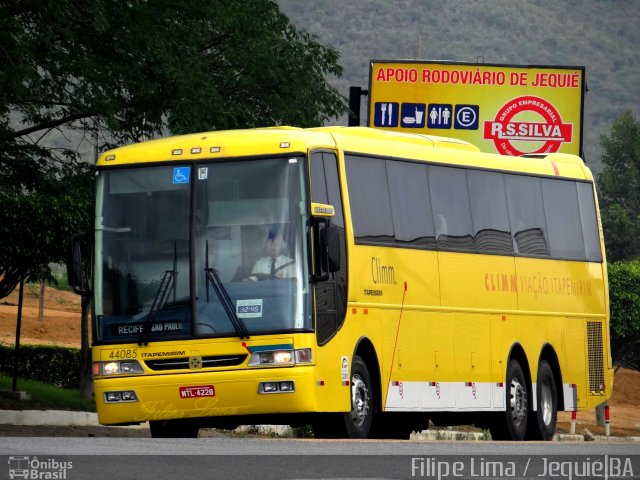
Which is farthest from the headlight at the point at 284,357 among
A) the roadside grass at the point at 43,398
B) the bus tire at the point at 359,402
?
the roadside grass at the point at 43,398

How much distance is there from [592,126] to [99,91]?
460ft

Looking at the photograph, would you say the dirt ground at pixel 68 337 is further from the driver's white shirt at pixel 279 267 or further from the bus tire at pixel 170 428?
the driver's white shirt at pixel 279 267

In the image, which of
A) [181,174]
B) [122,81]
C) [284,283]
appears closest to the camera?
[284,283]

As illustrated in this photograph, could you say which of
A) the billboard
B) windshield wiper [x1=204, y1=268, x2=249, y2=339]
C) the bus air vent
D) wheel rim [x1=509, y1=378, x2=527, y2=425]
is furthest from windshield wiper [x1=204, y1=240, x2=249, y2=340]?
the billboard

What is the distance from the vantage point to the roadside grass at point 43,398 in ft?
101

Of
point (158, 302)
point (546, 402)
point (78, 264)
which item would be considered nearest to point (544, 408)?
point (546, 402)

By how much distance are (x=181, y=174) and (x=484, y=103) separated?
23437mm

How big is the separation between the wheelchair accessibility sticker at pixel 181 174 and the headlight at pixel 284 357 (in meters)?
2.11

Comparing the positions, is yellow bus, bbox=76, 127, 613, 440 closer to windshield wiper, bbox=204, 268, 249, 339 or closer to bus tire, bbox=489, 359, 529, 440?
windshield wiper, bbox=204, 268, 249, 339

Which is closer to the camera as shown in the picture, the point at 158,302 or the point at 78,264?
the point at 158,302

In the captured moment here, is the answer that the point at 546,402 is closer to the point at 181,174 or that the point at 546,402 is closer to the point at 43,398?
the point at 181,174

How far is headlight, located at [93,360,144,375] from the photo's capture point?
55.7 ft

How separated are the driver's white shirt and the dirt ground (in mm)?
35817

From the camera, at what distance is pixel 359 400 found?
17.6 metres
